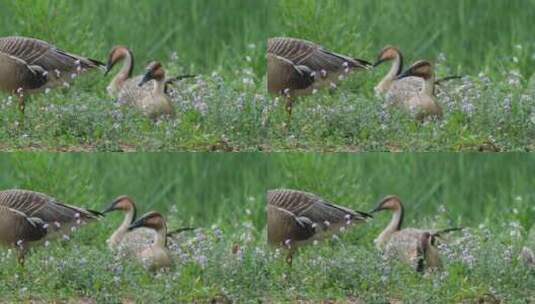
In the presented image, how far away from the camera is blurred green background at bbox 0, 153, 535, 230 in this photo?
12.2m

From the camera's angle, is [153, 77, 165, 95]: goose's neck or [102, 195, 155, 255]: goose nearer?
[102, 195, 155, 255]: goose

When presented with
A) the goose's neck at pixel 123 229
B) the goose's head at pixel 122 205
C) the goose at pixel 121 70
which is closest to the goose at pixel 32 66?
the goose at pixel 121 70

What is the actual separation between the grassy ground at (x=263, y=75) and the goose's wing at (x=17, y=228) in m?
0.54

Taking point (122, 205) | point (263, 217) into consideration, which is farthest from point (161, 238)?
point (263, 217)

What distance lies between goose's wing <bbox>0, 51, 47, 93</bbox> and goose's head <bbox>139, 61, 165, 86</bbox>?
0.77 meters

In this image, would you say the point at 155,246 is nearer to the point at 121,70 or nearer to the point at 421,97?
the point at 121,70

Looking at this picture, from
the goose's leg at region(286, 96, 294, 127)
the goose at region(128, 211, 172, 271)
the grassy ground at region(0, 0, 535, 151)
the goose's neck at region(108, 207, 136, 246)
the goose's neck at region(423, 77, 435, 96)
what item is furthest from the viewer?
the goose's neck at region(423, 77, 435, 96)

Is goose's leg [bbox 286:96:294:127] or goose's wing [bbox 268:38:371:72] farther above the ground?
goose's wing [bbox 268:38:371:72]

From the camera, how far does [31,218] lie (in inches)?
477

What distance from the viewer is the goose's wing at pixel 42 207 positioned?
12.1 meters

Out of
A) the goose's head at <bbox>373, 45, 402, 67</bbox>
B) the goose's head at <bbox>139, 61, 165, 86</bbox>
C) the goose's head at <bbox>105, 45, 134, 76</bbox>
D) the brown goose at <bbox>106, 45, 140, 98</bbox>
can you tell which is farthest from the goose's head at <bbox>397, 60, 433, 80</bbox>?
the goose's head at <bbox>105, 45, 134, 76</bbox>

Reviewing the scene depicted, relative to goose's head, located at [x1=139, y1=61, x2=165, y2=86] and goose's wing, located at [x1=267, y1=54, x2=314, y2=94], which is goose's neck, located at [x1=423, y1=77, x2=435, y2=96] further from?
goose's head, located at [x1=139, y1=61, x2=165, y2=86]

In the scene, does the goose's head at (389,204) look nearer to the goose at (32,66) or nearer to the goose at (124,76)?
the goose at (124,76)

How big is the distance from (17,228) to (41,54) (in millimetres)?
1375
